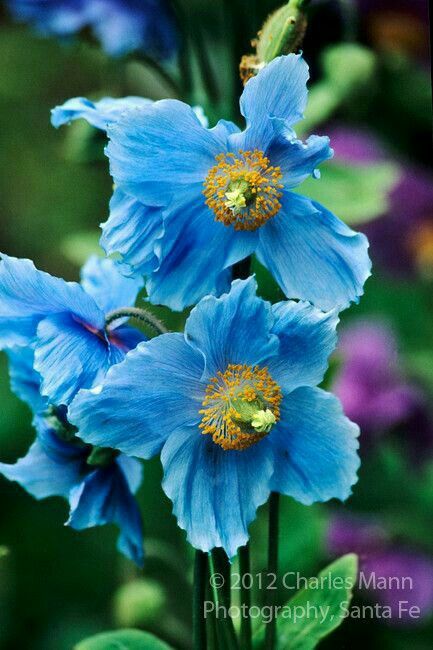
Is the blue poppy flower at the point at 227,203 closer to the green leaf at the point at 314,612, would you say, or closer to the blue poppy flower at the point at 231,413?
the blue poppy flower at the point at 231,413

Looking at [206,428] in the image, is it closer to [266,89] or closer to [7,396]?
[266,89]

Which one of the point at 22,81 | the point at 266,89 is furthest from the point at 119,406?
the point at 22,81

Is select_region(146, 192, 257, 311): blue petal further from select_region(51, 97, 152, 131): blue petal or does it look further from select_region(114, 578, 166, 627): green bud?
select_region(114, 578, 166, 627): green bud

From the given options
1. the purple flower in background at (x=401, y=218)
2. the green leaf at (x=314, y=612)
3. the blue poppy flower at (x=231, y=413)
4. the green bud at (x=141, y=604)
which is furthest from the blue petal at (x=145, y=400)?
the purple flower in background at (x=401, y=218)

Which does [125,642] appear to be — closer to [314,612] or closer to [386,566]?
[314,612]

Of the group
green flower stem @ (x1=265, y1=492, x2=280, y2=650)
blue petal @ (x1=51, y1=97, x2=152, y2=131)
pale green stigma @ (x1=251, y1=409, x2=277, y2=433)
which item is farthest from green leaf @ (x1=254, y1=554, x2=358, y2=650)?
blue petal @ (x1=51, y1=97, x2=152, y2=131)

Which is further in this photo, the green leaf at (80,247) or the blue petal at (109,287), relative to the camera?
the green leaf at (80,247)

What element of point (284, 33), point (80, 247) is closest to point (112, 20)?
point (80, 247)
